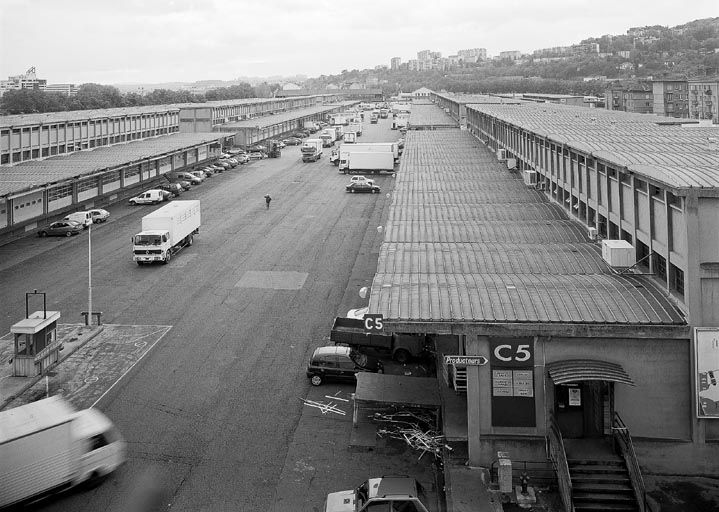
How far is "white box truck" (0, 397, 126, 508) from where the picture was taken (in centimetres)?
1183

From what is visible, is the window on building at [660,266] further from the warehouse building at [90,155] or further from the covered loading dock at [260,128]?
the covered loading dock at [260,128]

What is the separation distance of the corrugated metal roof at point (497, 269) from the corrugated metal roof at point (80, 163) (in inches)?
926

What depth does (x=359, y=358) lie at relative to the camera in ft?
62.4

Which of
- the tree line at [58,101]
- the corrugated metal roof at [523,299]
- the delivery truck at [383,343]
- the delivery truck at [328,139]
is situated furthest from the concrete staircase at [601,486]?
the tree line at [58,101]

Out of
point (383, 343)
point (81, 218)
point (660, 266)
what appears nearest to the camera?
point (660, 266)

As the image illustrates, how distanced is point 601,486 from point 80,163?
4482 centimetres

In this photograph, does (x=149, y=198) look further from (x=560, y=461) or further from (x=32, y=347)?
(x=560, y=461)

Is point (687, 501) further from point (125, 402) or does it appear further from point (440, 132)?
point (440, 132)

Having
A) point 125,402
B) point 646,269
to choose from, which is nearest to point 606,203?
point 646,269

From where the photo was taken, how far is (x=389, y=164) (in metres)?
65.8

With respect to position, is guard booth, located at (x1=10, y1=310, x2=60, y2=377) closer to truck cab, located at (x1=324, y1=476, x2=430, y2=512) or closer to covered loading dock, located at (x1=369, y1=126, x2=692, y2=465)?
covered loading dock, located at (x1=369, y1=126, x2=692, y2=465)

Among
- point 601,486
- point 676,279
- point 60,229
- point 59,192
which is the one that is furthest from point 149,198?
point 601,486

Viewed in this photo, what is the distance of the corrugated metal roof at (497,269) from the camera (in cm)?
1314

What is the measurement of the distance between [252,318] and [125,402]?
Result: 7272 mm
